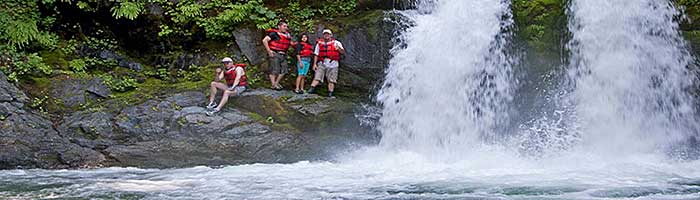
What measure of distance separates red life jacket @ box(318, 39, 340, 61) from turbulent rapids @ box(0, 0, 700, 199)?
1.11m

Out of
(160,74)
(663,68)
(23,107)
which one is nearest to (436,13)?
(663,68)

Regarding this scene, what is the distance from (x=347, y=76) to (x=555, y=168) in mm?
4650

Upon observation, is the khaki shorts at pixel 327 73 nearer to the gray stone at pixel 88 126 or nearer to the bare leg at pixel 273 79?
the bare leg at pixel 273 79

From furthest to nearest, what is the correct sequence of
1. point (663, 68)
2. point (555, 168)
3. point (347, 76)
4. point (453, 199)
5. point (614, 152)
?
1. point (347, 76)
2. point (663, 68)
3. point (614, 152)
4. point (555, 168)
5. point (453, 199)

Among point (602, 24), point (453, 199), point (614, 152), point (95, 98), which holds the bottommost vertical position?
point (453, 199)

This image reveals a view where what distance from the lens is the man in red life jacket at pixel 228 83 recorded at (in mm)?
12336

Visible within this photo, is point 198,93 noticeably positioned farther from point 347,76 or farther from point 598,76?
point 598,76

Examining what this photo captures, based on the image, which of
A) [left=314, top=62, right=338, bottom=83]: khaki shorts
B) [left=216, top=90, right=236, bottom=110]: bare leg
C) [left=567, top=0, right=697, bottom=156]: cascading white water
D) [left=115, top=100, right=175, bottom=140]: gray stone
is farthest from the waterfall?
[left=115, top=100, right=175, bottom=140]: gray stone

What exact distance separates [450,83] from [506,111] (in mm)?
1125

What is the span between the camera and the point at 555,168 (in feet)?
33.6

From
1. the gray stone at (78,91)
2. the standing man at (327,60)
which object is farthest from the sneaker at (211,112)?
the gray stone at (78,91)

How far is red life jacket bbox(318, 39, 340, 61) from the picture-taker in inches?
512

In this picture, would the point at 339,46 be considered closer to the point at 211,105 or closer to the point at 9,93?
the point at 211,105

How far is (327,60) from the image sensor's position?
13.0 meters
